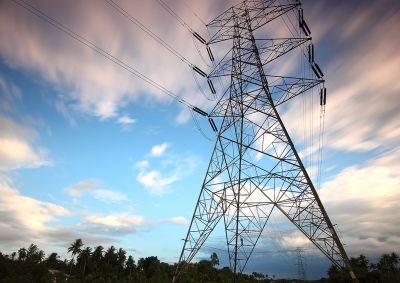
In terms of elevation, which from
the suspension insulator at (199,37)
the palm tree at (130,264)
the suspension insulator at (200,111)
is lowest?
the palm tree at (130,264)

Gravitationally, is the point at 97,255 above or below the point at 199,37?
below

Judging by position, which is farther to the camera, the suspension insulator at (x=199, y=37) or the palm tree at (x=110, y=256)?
the palm tree at (x=110, y=256)

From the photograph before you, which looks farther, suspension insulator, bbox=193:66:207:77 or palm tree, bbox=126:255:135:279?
palm tree, bbox=126:255:135:279

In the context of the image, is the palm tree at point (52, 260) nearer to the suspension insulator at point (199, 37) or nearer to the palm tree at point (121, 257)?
the palm tree at point (121, 257)

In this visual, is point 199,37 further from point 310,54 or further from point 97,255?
point 97,255

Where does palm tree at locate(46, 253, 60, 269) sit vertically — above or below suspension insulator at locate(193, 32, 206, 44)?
below

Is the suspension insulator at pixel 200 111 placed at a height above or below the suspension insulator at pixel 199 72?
below

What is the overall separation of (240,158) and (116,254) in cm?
8717

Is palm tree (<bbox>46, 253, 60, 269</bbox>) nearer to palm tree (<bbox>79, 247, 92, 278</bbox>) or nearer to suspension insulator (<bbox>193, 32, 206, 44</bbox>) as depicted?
Answer: palm tree (<bbox>79, 247, 92, 278</bbox>)

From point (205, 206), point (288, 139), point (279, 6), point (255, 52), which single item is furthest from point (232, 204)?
point (279, 6)

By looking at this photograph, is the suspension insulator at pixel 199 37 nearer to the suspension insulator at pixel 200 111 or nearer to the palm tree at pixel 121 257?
the suspension insulator at pixel 200 111

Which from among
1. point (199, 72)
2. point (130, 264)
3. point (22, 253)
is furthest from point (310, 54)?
point (22, 253)

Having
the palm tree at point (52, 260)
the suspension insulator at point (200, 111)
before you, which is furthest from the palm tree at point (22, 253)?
the suspension insulator at point (200, 111)

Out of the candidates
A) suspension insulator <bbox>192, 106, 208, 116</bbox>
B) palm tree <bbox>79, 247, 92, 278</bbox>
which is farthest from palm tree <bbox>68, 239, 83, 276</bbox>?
suspension insulator <bbox>192, 106, 208, 116</bbox>
